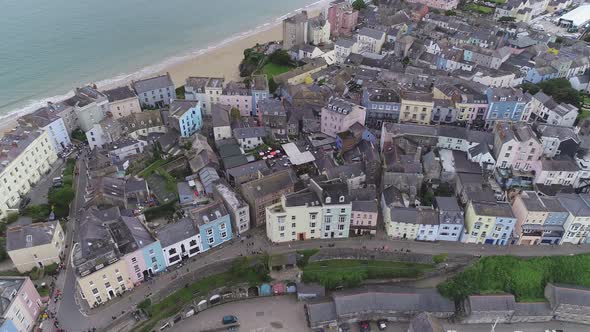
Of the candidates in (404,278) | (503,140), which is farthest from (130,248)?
(503,140)

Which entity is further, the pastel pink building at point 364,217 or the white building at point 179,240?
the pastel pink building at point 364,217

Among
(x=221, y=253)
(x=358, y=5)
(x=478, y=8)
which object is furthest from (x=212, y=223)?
(x=478, y=8)

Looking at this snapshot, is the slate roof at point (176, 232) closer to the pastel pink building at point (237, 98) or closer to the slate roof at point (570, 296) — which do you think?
the pastel pink building at point (237, 98)

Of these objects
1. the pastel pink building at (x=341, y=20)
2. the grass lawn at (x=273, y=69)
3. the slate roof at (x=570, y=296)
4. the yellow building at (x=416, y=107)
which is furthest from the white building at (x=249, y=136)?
the pastel pink building at (x=341, y=20)

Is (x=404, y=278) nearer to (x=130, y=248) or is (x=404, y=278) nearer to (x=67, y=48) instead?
(x=130, y=248)

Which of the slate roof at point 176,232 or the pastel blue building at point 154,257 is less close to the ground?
the slate roof at point 176,232

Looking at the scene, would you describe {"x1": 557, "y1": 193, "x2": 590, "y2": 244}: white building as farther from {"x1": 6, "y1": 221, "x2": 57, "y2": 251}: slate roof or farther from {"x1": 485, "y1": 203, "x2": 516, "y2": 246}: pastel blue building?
{"x1": 6, "y1": 221, "x2": 57, "y2": 251}: slate roof

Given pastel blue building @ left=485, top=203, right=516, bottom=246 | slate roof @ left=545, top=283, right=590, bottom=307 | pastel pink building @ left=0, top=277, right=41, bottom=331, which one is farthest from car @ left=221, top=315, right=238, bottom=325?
slate roof @ left=545, top=283, right=590, bottom=307
